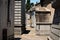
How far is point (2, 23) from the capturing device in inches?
345

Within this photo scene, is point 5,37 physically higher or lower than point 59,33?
lower

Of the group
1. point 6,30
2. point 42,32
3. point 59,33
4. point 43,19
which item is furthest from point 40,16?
point 59,33

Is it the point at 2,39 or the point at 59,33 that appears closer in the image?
the point at 59,33

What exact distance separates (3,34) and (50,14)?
661 centimetres

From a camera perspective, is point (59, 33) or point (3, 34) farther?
point (3, 34)

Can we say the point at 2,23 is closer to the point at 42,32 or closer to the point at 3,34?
the point at 3,34

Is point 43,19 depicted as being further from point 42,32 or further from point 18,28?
point 18,28

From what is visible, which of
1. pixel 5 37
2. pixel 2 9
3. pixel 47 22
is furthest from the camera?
Result: pixel 47 22

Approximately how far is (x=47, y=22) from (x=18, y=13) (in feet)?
7.53

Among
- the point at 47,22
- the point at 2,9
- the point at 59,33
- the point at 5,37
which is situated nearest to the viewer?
the point at 59,33

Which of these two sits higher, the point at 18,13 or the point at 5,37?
the point at 18,13

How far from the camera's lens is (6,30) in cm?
932

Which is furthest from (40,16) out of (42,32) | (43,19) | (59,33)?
(59,33)

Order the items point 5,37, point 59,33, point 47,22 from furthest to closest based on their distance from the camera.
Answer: point 47,22, point 5,37, point 59,33
